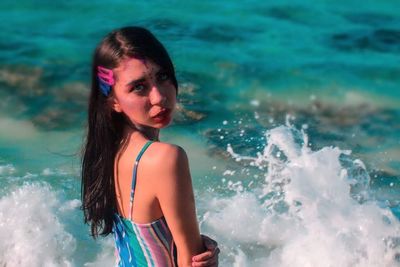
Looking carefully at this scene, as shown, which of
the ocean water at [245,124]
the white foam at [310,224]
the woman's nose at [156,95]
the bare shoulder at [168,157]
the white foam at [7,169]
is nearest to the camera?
the bare shoulder at [168,157]

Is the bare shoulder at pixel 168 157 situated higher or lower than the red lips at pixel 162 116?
lower

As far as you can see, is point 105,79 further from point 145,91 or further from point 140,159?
point 140,159

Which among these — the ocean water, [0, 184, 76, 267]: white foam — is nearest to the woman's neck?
the ocean water

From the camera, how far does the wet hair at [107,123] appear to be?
2053mm

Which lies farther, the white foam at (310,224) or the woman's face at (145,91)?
the white foam at (310,224)

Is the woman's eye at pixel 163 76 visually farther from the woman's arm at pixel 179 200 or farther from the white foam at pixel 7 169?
the white foam at pixel 7 169

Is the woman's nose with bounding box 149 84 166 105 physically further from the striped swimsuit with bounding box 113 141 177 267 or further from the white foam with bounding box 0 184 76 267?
the white foam with bounding box 0 184 76 267

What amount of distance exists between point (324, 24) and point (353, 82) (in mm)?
1558

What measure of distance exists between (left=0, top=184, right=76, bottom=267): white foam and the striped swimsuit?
190cm

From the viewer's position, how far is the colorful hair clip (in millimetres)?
2086

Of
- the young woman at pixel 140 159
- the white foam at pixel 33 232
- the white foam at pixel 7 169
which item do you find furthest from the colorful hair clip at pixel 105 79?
the white foam at pixel 7 169

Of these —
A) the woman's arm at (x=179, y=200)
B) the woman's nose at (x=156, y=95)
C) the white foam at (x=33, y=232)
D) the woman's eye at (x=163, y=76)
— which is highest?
the woman's eye at (x=163, y=76)

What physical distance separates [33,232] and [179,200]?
2363 millimetres

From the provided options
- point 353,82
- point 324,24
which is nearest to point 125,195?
point 353,82
